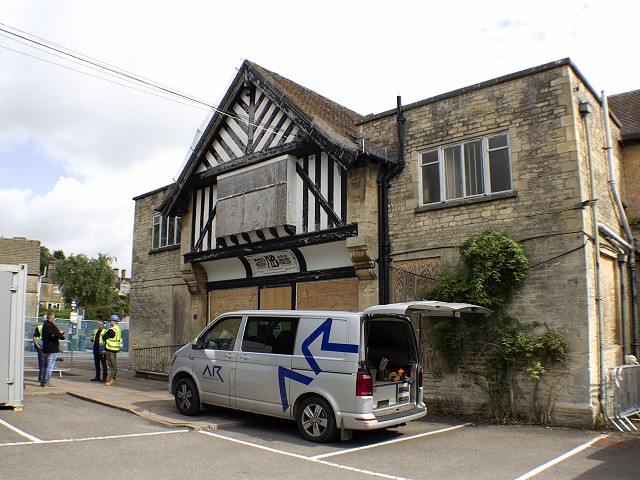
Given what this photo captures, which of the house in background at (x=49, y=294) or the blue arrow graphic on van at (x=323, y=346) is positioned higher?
the house in background at (x=49, y=294)

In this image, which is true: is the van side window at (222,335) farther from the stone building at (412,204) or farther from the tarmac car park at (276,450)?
the stone building at (412,204)

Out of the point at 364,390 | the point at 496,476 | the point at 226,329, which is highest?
the point at 226,329

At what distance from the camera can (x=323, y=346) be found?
8.03 meters

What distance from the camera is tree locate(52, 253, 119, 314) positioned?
1940 inches

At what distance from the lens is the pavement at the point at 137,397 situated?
9.18 metres

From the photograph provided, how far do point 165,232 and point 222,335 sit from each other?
10.4 meters

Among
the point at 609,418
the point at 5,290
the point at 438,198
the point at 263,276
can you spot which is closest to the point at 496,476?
the point at 609,418

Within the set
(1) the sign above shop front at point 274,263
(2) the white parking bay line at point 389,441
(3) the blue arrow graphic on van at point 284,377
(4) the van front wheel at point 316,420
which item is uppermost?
(1) the sign above shop front at point 274,263

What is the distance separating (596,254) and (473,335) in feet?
8.81

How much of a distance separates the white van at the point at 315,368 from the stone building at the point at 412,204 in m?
1.90

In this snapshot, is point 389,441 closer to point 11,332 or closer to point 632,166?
point 11,332

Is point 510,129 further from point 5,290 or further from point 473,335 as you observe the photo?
point 5,290

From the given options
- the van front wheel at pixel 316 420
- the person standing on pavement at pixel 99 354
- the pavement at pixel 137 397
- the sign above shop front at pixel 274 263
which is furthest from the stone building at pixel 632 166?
the person standing on pavement at pixel 99 354

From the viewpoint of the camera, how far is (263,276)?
14875 mm
